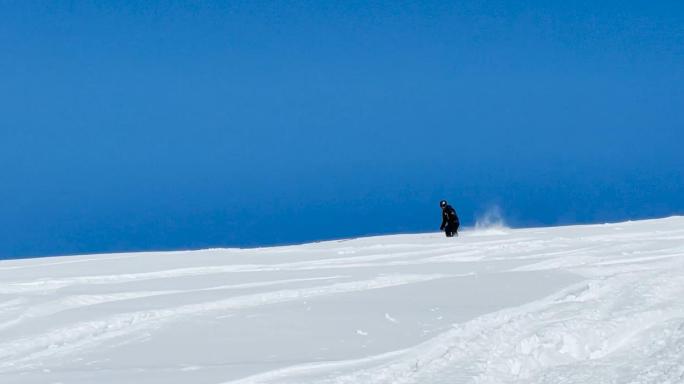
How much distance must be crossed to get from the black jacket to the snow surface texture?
548 cm

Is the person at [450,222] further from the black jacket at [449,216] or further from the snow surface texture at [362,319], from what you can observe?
the snow surface texture at [362,319]

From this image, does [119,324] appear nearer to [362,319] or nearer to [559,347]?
[362,319]

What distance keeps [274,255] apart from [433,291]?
20.7ft

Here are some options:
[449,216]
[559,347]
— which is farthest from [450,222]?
[559,347]

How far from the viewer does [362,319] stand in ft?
34.0

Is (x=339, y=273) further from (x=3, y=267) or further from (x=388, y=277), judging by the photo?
(x=3, y=267)

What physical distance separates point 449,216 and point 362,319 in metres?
11.9

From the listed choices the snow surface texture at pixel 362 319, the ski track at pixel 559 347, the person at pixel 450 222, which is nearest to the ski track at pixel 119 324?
the snow surface texture at pixel 362 319

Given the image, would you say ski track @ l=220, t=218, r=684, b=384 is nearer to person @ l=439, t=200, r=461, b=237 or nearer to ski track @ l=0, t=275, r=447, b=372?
ski track @ l=0, t=275, r=447, b=372

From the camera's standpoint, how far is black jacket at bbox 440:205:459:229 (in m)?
22.0

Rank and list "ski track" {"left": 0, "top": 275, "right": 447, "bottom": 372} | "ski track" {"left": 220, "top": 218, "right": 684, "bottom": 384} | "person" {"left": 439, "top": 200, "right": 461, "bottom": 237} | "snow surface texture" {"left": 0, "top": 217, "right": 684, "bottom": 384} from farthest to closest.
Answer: "person" {"left": 439, "top": 200, "right": 461, "bottom": 237} → "ski track" {"left": 0, "top": 275, "right": 447, "bottom": 372} → "snow surface texture" {"left": 0, "top": 217, "right": 684, "bottom": 384} → "ski track" {"left": 220, "top": 218, "right": 684, "bottom": 384}

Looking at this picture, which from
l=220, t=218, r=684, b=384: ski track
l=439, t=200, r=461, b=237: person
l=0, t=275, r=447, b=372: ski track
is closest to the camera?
l=220, t=218, r=684, b=384: ski track

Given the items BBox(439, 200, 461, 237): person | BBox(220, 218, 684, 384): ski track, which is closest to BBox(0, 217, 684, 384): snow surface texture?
BBox(220, 218, 684, 384): ski track

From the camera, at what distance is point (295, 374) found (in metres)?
8.21
